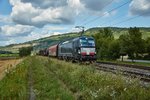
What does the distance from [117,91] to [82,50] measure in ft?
103

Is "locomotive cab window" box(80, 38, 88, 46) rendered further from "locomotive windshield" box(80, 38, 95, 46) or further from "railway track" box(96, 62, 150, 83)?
"railway track" box(96, 62, 150, 83)

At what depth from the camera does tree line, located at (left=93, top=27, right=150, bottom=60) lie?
6956cm

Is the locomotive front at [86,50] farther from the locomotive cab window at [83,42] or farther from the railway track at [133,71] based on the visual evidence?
the railway track at [133,71]

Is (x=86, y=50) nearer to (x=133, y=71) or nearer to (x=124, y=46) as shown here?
(x=133, y=71)

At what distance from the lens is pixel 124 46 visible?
69.9m

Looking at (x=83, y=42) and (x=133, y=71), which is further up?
(x=83, y=42)

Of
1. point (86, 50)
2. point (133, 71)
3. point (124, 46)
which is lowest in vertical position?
point (133, 71)

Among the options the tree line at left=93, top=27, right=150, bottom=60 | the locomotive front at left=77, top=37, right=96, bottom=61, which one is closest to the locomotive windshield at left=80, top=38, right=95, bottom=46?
the locomotive front at left=77, top=37, right=96, bottom=61

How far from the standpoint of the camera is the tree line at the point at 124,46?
69.6 meters

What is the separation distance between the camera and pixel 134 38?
70.1m

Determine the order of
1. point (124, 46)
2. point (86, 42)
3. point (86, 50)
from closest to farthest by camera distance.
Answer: point (86, 50) < point (86, 42) < point (124, 46)

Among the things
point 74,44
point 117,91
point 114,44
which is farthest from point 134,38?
point 117,91

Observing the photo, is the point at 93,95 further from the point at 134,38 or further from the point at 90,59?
the point at 134,38

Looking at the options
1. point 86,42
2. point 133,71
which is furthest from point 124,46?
point 133,71
